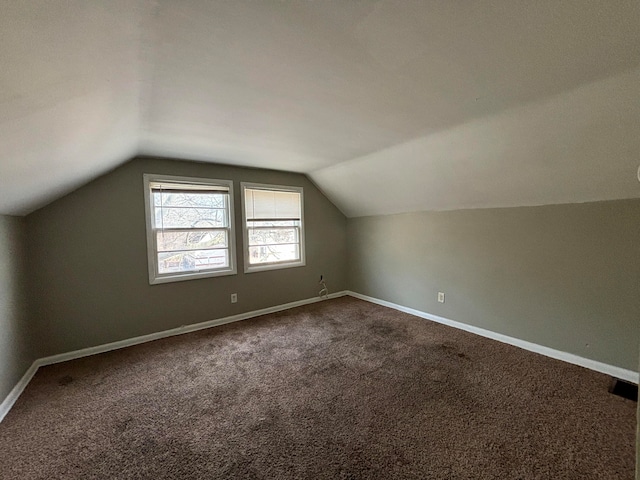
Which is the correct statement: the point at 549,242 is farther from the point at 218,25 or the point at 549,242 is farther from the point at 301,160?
the point at 218,25

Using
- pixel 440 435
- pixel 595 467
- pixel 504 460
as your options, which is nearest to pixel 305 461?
pixel 440 435

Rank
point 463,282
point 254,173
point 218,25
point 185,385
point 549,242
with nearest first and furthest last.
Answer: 1. point 218,25
2. point 185,385
3. point 549,242
4. point 463,282
5. point 254,173

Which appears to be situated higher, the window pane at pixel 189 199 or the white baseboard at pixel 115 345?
the window pane at pixel 189 199

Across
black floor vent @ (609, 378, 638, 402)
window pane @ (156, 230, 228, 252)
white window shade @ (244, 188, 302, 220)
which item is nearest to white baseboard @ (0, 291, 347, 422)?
window pane @ (156, 230, 228, 252)

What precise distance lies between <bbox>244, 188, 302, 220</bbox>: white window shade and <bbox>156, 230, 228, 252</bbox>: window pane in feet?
1.64

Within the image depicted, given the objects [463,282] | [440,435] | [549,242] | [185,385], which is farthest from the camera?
[463,282]

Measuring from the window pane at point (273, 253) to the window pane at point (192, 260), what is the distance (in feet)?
1.36

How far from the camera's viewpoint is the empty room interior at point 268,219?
3.89ft

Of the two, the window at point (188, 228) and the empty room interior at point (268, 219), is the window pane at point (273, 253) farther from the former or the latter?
the window at point (188, 228)

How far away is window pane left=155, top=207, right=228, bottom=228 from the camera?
10.6 ft

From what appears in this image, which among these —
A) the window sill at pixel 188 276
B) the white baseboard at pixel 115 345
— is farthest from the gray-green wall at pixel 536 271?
the window sill at pixel 188 276

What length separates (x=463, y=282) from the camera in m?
3.29

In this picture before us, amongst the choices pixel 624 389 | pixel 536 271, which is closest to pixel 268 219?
pixel 536 271

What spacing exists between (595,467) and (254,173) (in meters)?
4.12
